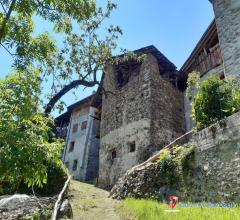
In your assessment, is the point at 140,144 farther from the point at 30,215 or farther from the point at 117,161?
the point at 30,215

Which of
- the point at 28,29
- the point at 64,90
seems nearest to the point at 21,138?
the point at 28,29

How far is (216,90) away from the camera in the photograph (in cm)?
812

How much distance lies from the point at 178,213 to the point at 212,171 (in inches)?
82.8

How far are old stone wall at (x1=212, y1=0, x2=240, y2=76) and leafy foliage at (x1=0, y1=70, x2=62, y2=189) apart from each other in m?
8.62

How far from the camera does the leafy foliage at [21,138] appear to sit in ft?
13.7

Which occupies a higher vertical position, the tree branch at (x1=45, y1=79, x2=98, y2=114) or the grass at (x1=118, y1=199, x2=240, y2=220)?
the tree branch at (x1=45, y1=79, x2=98, y2=114)

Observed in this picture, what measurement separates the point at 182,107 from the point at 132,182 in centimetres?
942

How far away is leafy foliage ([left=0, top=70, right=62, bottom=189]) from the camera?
13.7ft

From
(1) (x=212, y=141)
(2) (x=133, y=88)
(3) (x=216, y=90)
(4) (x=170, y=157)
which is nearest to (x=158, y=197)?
(4) (x=170, y=157)

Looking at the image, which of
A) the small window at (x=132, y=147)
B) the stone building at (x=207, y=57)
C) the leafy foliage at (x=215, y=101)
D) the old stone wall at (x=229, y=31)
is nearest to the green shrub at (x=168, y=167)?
the leafy foliage at (x=215, y=101)

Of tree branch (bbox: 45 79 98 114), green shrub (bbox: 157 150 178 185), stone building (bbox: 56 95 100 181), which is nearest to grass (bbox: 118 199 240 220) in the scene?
green shrub (bbox: 157 150 178 185)

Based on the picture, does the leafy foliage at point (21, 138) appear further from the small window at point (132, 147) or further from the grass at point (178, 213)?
the small window at point (132, 147)

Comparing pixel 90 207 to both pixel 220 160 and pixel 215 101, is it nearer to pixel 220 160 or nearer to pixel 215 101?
pixel 220 160

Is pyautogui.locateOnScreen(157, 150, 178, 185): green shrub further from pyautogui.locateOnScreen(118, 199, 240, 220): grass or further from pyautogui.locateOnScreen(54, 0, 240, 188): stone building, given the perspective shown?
pyautogui.locateOnScreen(54, 0, 240, 188): stone building
